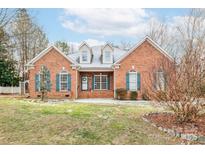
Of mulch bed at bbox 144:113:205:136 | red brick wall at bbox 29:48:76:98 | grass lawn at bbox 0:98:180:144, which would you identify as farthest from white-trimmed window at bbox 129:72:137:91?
mulch bed at bbox 144:113:205:136

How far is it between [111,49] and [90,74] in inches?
78.4

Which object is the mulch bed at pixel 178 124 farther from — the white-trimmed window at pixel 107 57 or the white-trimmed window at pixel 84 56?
the white-trimmed window at pixel 84 56

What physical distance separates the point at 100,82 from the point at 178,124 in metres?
12.5

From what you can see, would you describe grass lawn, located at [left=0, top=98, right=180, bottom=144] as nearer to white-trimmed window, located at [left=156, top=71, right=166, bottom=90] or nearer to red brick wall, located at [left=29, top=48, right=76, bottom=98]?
white-trimmed window, located at [left=156, top=71, right=166, bottom=90]

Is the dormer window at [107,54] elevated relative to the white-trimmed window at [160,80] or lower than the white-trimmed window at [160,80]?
elevated

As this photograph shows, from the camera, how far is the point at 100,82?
21.3 metres

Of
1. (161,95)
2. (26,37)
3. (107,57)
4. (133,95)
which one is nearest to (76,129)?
(161,95)

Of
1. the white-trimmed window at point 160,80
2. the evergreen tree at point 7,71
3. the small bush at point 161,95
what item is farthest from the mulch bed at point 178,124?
the evergreen tree at point 7,71

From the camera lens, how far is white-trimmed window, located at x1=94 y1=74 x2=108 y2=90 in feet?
69.9

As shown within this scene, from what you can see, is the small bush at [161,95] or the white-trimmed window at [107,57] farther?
the white-trimmed window at [107,57]

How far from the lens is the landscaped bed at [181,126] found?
8320 mm

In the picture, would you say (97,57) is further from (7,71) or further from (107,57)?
(7,71)

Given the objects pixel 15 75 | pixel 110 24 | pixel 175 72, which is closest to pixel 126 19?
pixel 110 24
